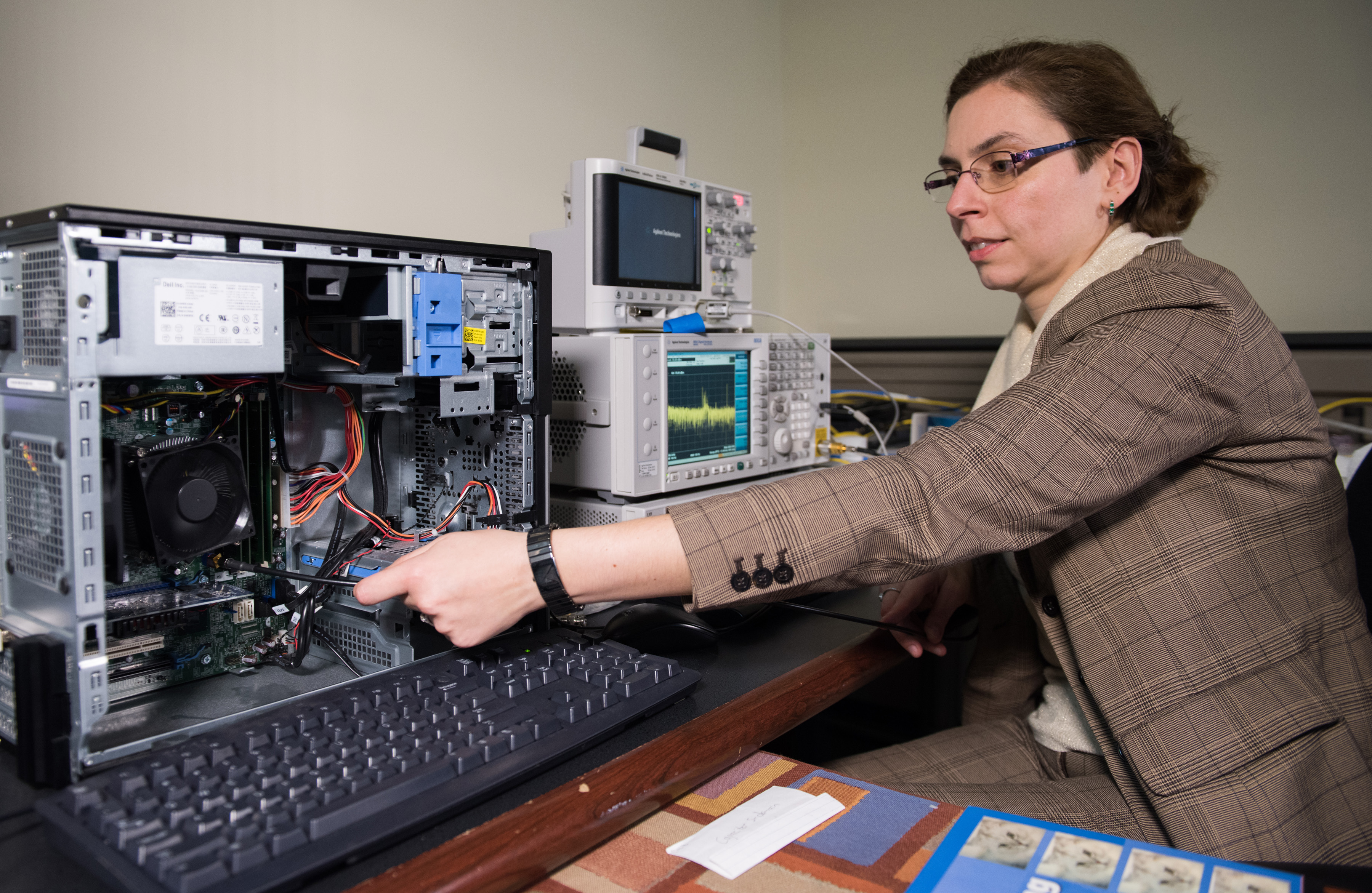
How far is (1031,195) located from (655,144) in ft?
2.16

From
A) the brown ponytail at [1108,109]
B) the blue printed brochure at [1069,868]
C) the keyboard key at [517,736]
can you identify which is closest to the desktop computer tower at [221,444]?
the keyboard key at [517,736]

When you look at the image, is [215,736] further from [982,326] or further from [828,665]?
[982,326]

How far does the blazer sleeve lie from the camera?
0.78m

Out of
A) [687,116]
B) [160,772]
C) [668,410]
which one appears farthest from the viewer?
[687,116]

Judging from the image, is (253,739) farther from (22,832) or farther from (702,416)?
(702,416)

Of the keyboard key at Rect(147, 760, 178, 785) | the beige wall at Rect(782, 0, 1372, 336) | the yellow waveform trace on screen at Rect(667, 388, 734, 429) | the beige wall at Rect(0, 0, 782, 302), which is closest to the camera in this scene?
the keyboard key at Rect(147, 760, 178, 785)

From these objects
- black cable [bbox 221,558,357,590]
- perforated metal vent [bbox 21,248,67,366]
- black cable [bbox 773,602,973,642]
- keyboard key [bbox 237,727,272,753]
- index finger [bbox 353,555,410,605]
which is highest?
perforated metal vent [bbox 21,248,67,366]

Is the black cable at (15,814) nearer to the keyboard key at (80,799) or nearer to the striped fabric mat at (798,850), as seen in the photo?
the keyboard key at (80,799)

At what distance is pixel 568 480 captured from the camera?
1339 mm

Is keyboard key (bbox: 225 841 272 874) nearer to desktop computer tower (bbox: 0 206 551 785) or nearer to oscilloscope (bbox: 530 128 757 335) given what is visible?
desktop computer tower (bbox: 0 206 551 785)

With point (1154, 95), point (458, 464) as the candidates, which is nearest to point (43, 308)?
point (458, 464)

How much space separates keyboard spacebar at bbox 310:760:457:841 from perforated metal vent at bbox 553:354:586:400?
723mm

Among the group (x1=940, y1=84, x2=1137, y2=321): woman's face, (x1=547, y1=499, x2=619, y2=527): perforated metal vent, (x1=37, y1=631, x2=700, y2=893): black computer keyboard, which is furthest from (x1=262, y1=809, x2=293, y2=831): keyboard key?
(x1=940, y1=84, x2=1137, y2=321): woman's face

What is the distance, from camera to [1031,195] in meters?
1.11
